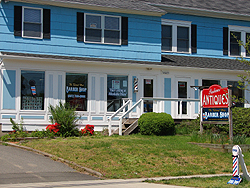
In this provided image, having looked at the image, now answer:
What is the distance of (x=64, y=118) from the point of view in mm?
16672

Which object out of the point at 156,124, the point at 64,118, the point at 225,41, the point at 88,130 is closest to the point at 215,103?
the point at 156,124

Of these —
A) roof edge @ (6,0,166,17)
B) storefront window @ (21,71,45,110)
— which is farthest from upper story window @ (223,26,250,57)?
storefront window @ (21,71,45,110)

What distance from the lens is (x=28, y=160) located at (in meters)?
11.5

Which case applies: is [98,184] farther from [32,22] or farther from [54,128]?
[32,22]

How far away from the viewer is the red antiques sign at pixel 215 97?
46.9 ft

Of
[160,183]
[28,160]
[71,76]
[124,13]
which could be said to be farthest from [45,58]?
[160,183]

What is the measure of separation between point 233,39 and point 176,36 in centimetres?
388

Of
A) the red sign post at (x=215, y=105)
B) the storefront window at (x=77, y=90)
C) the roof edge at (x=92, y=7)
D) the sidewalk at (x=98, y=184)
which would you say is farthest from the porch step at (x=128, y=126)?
the sidewalk at (x=98, y=184)

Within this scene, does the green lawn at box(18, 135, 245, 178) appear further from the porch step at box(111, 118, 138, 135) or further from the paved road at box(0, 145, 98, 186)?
the porch step at box(111, 118, 138, 135)

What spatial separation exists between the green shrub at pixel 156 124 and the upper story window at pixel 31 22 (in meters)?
6.36

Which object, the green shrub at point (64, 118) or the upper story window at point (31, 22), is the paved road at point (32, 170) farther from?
the upper story window at point (31, 22)

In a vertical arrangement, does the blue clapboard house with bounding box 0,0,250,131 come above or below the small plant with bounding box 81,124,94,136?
above

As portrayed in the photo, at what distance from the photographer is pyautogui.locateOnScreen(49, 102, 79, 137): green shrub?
1661cm

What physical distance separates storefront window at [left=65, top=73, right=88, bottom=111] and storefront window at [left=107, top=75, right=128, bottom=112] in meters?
1.22
